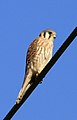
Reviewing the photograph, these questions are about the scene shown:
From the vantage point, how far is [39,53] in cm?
700

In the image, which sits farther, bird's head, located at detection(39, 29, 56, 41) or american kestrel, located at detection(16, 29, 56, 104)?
bird's head, located at detection(39, 29, 56, 41)

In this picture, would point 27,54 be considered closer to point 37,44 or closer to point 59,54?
point 37,44

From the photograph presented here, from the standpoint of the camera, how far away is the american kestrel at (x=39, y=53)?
6.55 metres

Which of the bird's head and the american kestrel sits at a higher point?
the bird's head

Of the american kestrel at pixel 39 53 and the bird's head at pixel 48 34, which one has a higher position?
the bird's head at pixel 48 34

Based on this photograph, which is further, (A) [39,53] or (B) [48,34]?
(B) [48,34]

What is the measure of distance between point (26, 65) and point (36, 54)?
340mm

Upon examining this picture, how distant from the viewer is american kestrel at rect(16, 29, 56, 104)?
655cm

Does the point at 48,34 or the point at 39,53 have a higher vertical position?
the point at 48,34

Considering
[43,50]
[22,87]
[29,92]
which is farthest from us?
[43,50]

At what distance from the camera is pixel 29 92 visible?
2965 mm

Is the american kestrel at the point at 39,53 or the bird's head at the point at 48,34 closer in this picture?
the american kestrel at the point at 39,53

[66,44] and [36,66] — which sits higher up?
[36,66]

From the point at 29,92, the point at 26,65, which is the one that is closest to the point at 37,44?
the point at 26,65
